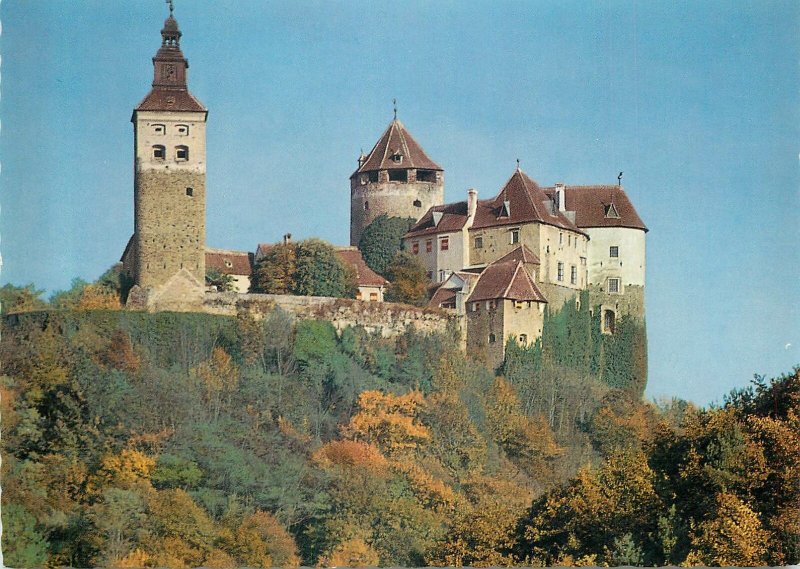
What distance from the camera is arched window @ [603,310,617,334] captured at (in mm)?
66188

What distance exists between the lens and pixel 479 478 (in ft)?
194

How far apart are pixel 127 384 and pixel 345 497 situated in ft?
23.0

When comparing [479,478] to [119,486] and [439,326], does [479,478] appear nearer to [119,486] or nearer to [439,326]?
[439,326]

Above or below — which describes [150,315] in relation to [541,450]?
above

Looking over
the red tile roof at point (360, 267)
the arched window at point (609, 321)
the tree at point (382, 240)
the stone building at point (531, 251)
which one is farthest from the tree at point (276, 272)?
the arched window at point (609, 321)

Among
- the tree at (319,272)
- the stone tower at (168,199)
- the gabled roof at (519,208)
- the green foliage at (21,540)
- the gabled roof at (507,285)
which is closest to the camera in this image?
the green foliage at (21,540)

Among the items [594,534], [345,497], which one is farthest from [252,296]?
[594,534]

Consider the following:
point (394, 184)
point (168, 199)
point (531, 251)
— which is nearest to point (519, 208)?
point (531, 251)

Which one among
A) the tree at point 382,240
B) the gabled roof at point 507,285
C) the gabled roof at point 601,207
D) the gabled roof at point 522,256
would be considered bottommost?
the gabled roof at point 507,285

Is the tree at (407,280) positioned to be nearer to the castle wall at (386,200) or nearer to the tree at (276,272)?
the castle wall at (386,200)

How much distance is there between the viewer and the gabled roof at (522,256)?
210 ft

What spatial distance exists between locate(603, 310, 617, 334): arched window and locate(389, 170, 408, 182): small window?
8453 millimetres

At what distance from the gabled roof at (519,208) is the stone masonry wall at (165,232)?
11.5m

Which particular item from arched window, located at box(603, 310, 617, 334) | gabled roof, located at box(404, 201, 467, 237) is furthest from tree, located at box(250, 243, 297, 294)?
arched window, located at box(603, 310, 617, 334)
